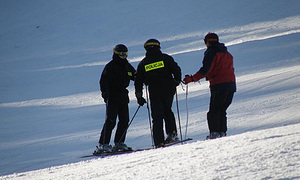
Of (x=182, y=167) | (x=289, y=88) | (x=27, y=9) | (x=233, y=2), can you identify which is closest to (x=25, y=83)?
(x=289, y=88)

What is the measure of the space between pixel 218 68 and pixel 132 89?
6623 mm

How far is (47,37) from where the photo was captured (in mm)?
25250

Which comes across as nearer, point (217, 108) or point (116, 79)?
point (217, 108)

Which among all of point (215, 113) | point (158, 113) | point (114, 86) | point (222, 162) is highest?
point (114, 86)

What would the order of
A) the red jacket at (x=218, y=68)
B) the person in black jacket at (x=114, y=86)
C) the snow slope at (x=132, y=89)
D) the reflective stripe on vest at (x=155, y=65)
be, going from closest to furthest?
the snow slope at (x=132, y=89) → the red jacket at (x=218, y=68) → the reflective stripe on vest at (x=155, y=65) → the person in black jacket at (x=114, y=86)

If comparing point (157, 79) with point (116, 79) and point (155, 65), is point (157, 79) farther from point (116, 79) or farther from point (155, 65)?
point (116, 79)

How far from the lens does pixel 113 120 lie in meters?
5.95

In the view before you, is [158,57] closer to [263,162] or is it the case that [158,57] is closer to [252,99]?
[263,162]

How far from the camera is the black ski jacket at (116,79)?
19.3ft

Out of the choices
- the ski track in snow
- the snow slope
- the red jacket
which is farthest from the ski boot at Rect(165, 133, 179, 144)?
the ski track in snow

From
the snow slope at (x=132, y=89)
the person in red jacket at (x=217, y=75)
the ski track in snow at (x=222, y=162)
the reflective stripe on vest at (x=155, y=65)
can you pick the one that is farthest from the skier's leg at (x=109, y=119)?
the ski track in snow at (x=222, y=162)

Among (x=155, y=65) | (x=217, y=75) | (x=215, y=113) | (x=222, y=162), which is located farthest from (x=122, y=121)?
(x=222, y=162)

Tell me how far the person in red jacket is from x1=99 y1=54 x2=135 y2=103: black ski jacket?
112 cm

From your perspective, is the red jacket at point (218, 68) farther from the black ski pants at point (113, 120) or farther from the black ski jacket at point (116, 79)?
the black ski pants at point (113, 120)
